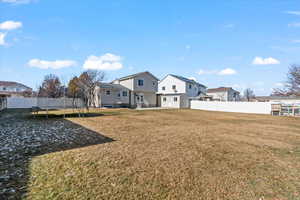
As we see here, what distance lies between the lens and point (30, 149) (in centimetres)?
424

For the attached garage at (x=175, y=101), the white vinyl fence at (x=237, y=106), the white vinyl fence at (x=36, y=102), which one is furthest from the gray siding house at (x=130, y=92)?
the white vinyl fence at (x=237, y=106)

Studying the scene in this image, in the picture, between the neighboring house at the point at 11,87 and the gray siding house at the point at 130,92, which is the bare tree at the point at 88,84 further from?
the neighboring house at the point at 11,87

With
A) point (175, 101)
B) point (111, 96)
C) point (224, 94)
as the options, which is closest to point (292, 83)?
point (175, 101)

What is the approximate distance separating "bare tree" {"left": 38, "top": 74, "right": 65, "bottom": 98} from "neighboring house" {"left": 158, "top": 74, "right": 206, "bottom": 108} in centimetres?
2203

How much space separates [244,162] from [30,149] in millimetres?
5945

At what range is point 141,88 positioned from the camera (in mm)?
25750

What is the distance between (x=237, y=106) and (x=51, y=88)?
35370 millimetres

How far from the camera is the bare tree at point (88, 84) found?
23289 millimetres

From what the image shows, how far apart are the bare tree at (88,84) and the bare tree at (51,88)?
18.2ft

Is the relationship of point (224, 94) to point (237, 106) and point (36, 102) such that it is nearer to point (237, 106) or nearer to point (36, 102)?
point (237, 106)

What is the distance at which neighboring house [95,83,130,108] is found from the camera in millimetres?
22641

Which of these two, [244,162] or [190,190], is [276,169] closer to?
[244,162]

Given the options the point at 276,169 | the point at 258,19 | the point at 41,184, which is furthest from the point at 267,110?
the point at 41,184

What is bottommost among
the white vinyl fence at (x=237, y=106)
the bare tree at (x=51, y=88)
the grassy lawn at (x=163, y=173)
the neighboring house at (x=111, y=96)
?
the grassy lawn at (x=163, y=173)
